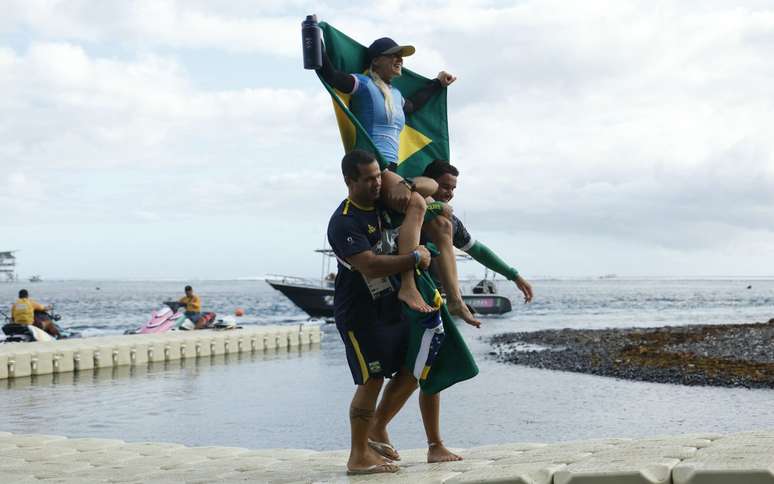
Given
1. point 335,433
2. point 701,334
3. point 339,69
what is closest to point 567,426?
point 335,433

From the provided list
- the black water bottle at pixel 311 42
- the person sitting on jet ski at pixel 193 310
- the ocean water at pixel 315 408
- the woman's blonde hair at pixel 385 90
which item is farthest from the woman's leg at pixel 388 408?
the person sitting on jet ski at pixel 193 310

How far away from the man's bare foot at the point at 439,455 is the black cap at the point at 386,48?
7.84 ft

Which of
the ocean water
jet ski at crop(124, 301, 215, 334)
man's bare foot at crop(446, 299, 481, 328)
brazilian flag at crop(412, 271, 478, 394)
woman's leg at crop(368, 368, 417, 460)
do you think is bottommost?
the ocean water

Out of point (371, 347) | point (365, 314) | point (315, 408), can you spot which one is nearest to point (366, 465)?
point (371, 347)

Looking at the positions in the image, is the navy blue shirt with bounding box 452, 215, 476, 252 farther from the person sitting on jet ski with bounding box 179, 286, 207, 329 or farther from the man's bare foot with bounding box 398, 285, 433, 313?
the person sitting on jet ski with bounding box 179, 286, 207, 329

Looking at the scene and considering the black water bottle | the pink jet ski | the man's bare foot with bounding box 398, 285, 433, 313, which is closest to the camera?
the man's bare foot with bounding box 398, 285, 433, 313

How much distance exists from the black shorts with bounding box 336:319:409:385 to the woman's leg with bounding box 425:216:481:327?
1.17ft

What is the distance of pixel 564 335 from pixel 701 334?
525cm

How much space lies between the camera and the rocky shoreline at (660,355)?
719 inches

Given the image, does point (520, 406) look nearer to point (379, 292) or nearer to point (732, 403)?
point (732, 403)

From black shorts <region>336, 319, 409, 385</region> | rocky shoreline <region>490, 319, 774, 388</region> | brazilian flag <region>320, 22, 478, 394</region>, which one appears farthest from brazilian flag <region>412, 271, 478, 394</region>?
rocky shoreline <region>490, 319, 774, 388</region>

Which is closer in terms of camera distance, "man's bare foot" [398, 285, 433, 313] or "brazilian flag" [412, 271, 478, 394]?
"man's bare foot" [398, 285, 433, 313]

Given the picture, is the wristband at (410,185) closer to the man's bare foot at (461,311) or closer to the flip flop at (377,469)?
the man's bare foot at (461,311)

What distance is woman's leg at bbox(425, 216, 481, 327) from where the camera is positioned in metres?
5.19
